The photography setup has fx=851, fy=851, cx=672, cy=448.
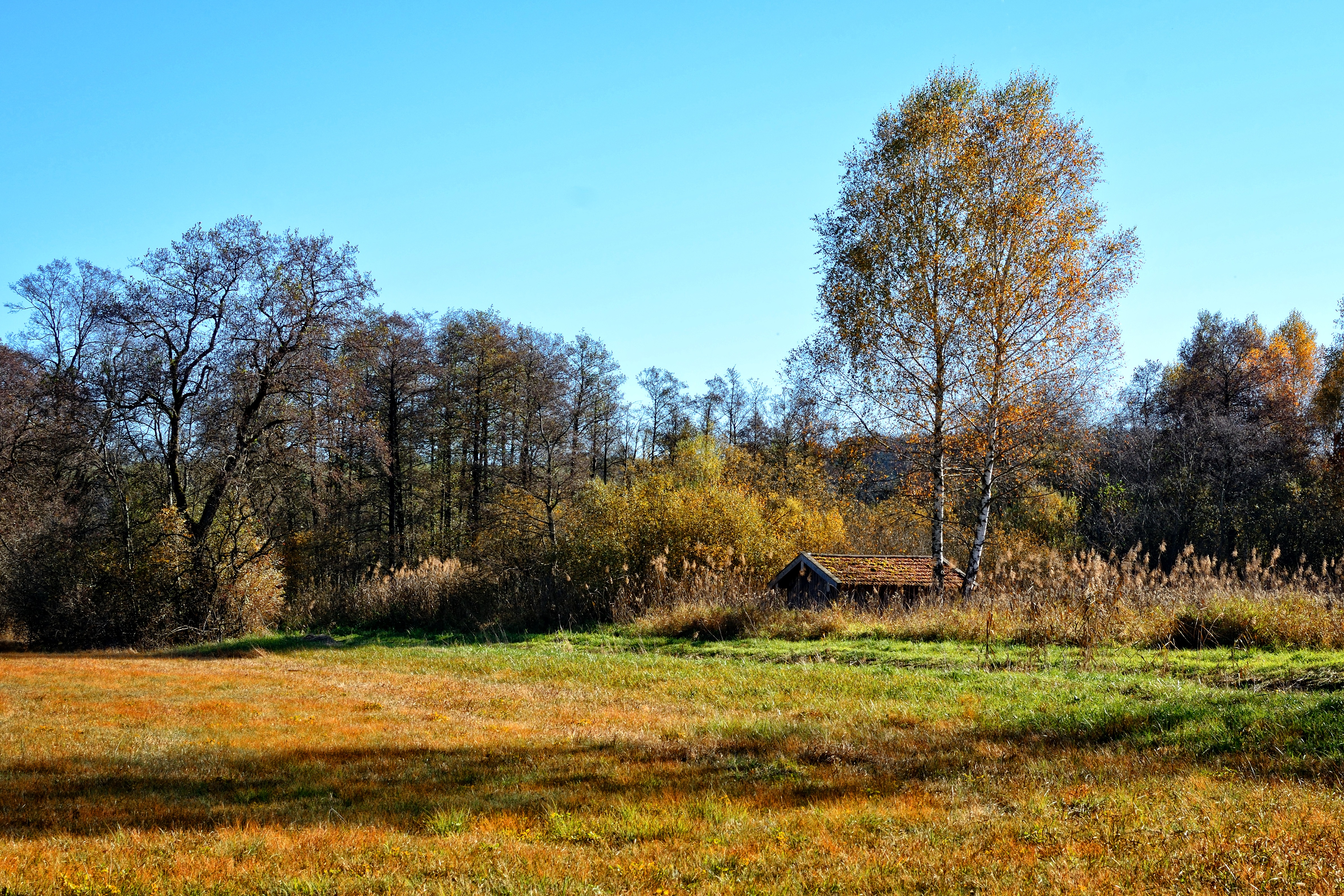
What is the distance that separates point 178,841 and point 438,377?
38.0 meters

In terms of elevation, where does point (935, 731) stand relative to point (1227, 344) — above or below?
below

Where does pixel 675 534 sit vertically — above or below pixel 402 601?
above

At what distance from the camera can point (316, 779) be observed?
693cm

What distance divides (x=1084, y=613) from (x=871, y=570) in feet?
33.1

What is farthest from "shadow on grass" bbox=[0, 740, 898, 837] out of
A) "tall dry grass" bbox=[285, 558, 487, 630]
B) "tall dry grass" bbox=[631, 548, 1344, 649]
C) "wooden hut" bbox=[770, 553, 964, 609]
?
"tall dry grass" bbox=[285, 558, 487, 630]

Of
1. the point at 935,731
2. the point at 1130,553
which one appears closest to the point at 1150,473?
the point at 1130,553

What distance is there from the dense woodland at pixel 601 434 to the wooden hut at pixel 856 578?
45.8 inches

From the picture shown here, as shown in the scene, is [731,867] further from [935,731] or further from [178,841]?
[935,731]

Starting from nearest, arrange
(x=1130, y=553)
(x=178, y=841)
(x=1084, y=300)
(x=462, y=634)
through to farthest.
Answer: (x=178, y=841) < (x=1130, y=553) < (x=1084, y=300) < (x=462, y=634)

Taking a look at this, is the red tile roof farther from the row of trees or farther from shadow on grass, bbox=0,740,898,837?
shadow on grass, bbox=0,740,898,837

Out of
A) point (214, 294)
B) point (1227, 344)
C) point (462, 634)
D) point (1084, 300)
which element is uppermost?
point (1227, 344)

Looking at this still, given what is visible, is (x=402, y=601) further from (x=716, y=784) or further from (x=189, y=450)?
(x=716, y=784)

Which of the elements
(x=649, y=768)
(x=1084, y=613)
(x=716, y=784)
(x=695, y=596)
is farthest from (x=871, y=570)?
(x=716, y=784)

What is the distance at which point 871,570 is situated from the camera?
23.5 m
